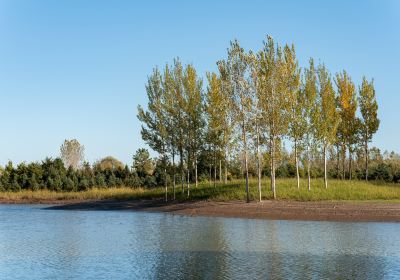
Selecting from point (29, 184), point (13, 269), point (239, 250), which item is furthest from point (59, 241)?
point (29, 184)

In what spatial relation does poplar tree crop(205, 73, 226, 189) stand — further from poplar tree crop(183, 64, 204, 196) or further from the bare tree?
the bare tree

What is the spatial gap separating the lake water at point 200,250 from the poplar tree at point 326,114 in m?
11.6

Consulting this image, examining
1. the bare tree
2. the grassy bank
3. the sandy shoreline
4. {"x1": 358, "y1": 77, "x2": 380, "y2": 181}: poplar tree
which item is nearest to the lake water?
the sandy shoreline

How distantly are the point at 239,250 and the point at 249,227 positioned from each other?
9277 mm

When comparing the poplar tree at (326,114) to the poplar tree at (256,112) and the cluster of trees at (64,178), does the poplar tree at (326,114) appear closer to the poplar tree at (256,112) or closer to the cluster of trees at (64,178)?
the poplar tree at (256,112)

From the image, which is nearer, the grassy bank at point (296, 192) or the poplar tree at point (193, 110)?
the grassy bank at point (296, 192)

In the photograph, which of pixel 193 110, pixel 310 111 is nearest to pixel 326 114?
pixel 310 111

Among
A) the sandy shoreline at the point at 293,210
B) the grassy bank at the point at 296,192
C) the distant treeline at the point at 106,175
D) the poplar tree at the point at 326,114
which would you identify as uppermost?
the poplar tree at the point at 326,114

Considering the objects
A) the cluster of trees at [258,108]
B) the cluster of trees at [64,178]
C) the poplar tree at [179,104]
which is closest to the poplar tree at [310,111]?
the cluster of trees at [258,108]

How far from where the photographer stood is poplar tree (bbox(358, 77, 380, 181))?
51906 mm

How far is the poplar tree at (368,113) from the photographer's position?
51906mm

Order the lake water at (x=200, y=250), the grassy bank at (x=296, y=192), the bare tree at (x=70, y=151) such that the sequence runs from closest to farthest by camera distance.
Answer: the lake water at (x=200, y=250), the grassy bank at (x=296, y=192), the bare tree at (x=70, y=151)

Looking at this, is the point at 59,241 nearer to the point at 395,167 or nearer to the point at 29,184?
the point at 29,184

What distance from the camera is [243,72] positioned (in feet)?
141
